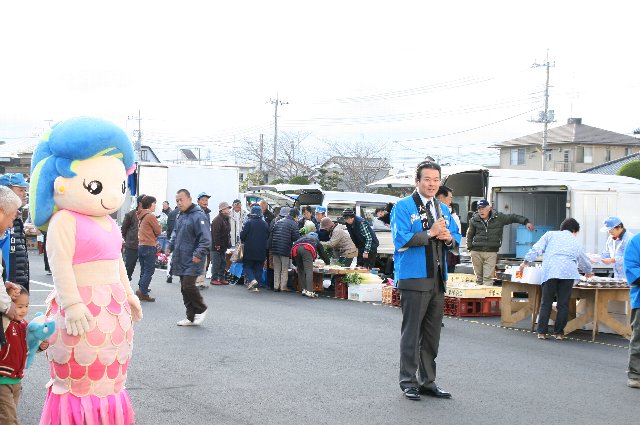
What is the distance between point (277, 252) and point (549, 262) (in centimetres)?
703

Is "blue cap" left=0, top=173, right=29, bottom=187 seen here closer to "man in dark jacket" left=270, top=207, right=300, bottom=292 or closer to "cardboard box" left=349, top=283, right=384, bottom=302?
"cardboard box" left=349, top=283, right=384, bottom=302

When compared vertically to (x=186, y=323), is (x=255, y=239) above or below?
above

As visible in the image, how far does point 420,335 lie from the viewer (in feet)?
26.5

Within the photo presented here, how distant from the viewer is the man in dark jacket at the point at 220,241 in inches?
733

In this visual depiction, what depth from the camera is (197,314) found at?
12.2m

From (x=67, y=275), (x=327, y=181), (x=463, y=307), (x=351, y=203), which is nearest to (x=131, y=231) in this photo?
(x=463, y=307)

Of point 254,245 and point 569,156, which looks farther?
point 569,156

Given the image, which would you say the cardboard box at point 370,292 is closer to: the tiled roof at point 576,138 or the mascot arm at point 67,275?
the mascot arm at point 67,275

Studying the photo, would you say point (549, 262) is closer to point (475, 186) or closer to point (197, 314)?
point (197, 314)

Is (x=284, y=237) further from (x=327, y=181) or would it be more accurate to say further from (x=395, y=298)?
(x=327, y=181)

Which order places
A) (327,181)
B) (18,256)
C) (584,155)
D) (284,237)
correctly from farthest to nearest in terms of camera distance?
(584,155)
(327,181)
(284,237)
(18,256)

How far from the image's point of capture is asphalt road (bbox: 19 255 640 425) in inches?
288

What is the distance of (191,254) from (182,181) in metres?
17.6

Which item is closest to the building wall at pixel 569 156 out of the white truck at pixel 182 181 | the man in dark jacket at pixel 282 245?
the white truck at pixel 182 181
